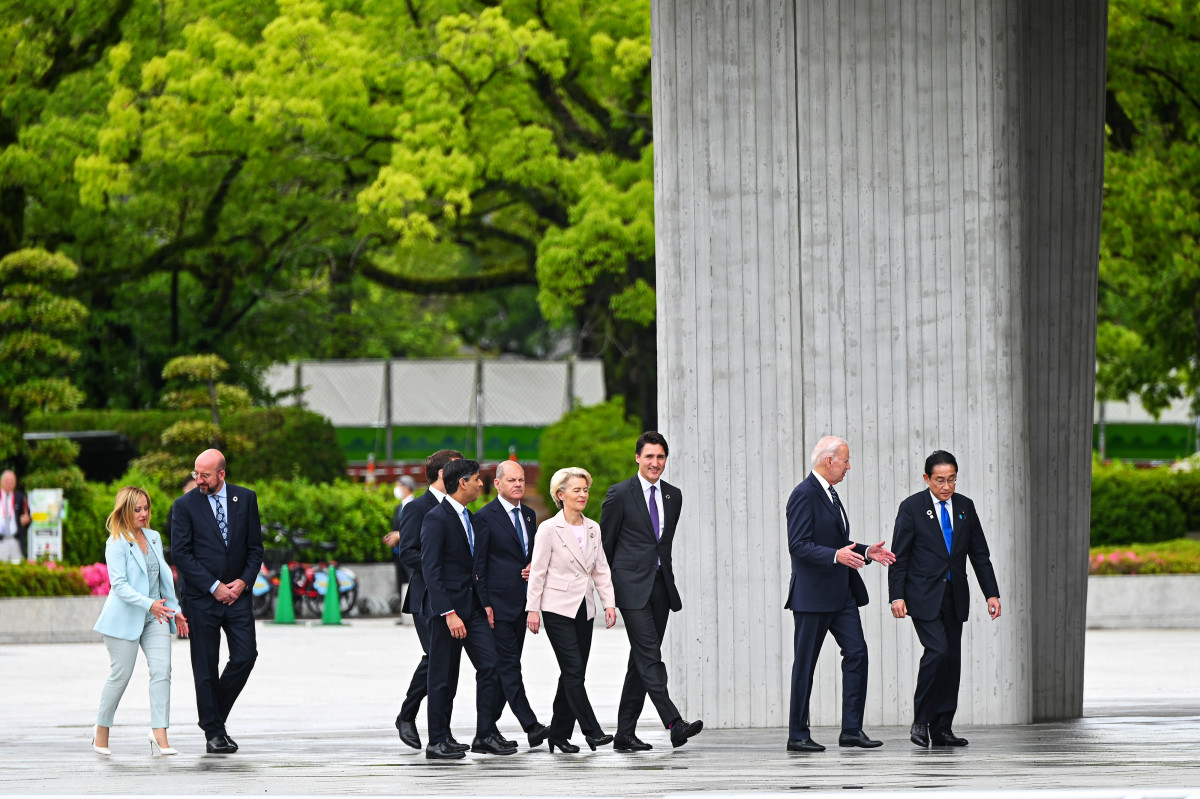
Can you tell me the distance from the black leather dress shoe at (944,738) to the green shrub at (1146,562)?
1202cm

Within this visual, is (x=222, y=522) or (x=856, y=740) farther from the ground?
(x=222, y=522)

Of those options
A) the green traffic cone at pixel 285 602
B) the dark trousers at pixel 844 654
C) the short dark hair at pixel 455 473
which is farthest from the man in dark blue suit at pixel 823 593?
the green traffic cone at pixel 285 602

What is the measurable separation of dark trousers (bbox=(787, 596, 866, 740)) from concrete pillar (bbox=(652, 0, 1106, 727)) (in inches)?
52.9

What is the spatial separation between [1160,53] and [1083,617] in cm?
1521

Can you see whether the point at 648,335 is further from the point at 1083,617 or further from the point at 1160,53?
the point at 1083,617

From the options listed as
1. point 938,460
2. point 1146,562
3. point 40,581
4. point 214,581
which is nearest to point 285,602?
point 40,581

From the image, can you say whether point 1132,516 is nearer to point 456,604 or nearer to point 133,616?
point 456,604

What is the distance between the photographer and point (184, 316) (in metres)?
35.9

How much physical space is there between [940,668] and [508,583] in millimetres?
2579

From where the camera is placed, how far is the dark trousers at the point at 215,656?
35.3 ft

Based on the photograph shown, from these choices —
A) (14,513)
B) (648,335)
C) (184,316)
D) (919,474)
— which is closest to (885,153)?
(919,474)

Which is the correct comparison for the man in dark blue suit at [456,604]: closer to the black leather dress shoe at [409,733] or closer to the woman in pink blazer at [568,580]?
the woman in pink blazer at [568,580]

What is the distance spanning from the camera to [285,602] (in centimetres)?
Result: 2381

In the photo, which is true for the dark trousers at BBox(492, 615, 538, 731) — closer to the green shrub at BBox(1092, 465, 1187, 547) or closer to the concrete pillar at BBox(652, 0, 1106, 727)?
the concrete pillar at BBox(652, 0, 1106, 727)
